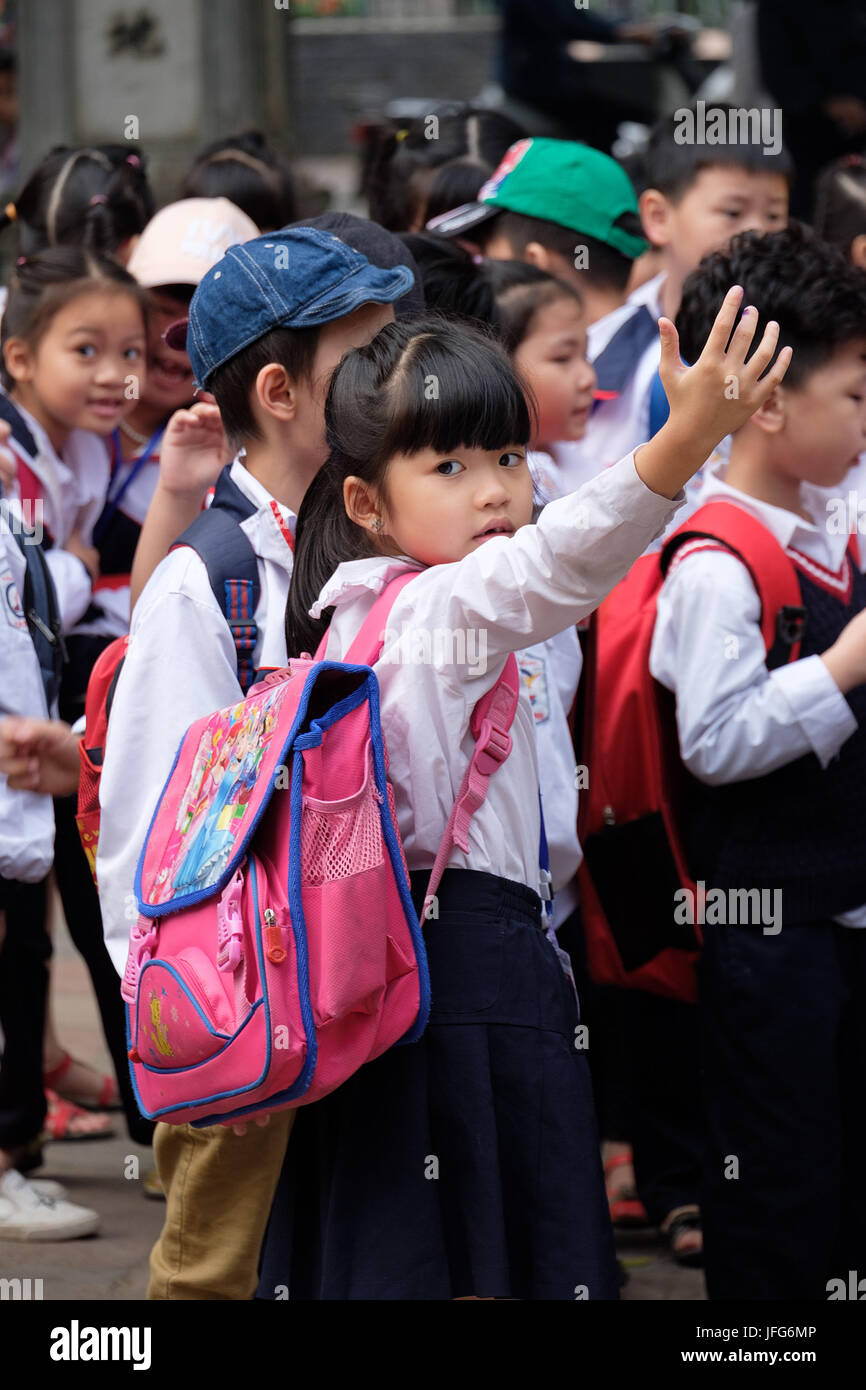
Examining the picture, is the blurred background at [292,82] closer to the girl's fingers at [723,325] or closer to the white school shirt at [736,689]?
the white school shirt at [736,689]

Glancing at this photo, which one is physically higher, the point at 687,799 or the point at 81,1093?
the point at 687,799

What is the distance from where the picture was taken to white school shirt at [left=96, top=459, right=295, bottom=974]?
2348 mm

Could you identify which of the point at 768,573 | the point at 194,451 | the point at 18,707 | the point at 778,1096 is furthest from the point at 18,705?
the point at 778,1096

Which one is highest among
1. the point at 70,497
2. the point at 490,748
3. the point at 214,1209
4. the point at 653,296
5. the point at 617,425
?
the point at 653,296

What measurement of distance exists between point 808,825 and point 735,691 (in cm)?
27

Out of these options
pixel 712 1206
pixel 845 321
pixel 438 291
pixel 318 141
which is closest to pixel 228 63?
pixel 438 291

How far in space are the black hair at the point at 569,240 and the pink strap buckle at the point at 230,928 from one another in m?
2.45

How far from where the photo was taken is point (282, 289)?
251 cm

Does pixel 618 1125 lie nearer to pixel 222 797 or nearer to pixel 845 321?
pixel 845 321

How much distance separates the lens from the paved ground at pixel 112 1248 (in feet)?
10.8

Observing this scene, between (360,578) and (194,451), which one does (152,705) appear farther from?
(194,451)

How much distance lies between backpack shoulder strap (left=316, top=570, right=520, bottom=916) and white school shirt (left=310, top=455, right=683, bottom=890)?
2 centimetres

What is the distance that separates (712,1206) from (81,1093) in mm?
1882

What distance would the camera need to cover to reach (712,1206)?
2.88 metres
